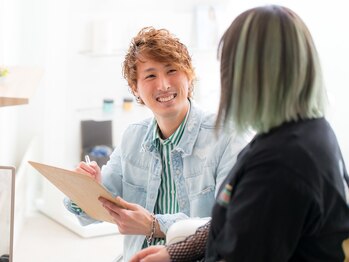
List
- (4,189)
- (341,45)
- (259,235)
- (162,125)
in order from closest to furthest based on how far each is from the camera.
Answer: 1. (259,235)
2. (4,189)
3. (162,125)
4. (341,45)

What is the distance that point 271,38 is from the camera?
111cm

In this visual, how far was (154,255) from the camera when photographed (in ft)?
4.54

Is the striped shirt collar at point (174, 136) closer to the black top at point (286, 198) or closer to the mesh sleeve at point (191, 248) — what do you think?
the mesh sleeve at point (191, 248)

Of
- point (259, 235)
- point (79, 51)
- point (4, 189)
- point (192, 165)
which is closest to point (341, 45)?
point (79, 51)

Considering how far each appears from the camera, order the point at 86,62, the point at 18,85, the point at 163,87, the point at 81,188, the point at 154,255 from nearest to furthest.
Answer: the point at 154,255, the point at 81,188, the point at 18,85, the point at 163,87, the point at 86,62

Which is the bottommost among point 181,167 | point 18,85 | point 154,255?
point 154,255

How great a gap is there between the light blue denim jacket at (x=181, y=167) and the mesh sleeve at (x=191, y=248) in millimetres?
235

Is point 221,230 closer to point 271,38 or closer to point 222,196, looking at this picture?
point 222,196

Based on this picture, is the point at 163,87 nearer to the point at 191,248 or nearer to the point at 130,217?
the point at 130,217

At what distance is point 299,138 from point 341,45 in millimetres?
2111

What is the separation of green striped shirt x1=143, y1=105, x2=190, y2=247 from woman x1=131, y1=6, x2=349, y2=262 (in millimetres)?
675

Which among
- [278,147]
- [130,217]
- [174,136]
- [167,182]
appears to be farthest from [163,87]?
[278,147]

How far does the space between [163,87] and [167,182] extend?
30 centimetres

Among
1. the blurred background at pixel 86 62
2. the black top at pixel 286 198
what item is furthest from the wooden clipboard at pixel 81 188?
the blurred background at pixel 86 62
